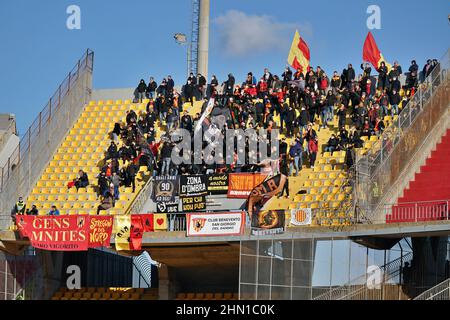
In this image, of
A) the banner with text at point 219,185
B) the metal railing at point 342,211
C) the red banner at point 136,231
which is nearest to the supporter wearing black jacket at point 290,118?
the banner with text at point 219,185

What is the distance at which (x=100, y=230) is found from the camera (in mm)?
38656

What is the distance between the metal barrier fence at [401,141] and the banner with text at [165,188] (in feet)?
21.9

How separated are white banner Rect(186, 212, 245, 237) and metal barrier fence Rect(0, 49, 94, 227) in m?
7.88

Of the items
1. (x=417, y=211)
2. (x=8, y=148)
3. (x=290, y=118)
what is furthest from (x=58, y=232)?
(x=417, y=211)

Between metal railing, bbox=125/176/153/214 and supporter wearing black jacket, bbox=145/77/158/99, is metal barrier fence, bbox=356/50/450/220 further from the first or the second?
supporter wearing black jacket, bbox=145/77/158/99

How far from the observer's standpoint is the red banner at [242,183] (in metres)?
40.0

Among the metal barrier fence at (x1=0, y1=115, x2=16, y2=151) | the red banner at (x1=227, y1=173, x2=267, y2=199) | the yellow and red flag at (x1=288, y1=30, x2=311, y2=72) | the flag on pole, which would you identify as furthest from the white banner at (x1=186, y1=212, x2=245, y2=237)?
the yellow and red flag at (x1=288, y1=30, x2=311, y2=72)

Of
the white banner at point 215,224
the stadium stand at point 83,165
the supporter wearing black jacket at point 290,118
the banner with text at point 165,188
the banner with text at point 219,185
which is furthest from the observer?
the supporter wearing black jacket at point 290,118

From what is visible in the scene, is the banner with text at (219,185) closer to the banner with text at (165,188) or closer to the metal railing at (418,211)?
the banner with text at (165,188)

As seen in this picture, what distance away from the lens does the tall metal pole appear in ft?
176

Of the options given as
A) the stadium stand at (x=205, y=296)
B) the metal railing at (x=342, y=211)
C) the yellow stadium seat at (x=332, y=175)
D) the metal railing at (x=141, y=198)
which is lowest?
the stadium stand at (x=205, y=296)

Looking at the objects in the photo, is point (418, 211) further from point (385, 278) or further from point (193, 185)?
point (193, 185)

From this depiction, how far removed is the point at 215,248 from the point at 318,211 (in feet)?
13.9
